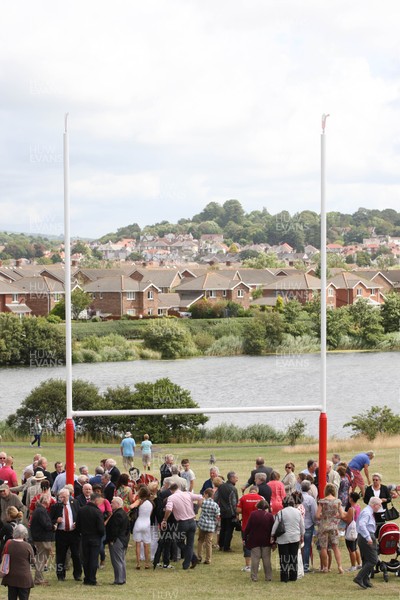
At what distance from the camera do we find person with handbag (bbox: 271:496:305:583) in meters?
14.5

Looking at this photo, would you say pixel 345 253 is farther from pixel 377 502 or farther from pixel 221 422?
pixel 377 502

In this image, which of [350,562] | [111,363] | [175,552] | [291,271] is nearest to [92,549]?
[175,552]

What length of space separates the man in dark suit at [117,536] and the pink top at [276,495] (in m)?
2.52

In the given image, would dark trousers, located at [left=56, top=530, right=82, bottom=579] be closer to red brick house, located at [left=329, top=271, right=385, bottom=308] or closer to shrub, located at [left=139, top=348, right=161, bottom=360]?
shrub, located at [left=139, top=348, right=161, bottom=360]

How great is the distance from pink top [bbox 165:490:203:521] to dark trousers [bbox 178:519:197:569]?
84mm

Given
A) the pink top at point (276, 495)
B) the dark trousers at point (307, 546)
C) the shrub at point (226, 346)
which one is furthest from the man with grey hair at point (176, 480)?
the shrub at point (226, 346)

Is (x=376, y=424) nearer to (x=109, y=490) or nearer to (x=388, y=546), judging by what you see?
(x=109, y=490)

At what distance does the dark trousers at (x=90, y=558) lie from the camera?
579 inches

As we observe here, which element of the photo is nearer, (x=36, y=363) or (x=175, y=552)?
(x=175, y=552)

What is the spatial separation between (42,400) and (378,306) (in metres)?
12.0

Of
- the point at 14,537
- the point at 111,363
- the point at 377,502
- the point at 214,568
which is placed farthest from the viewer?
the point at 111,363

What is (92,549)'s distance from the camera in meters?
14.8

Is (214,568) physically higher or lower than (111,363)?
lower

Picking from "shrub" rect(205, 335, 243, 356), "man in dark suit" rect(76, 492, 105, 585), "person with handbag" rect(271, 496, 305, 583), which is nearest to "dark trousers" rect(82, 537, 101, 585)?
"man in dark suit" rect(76, 492, 105, 585)
